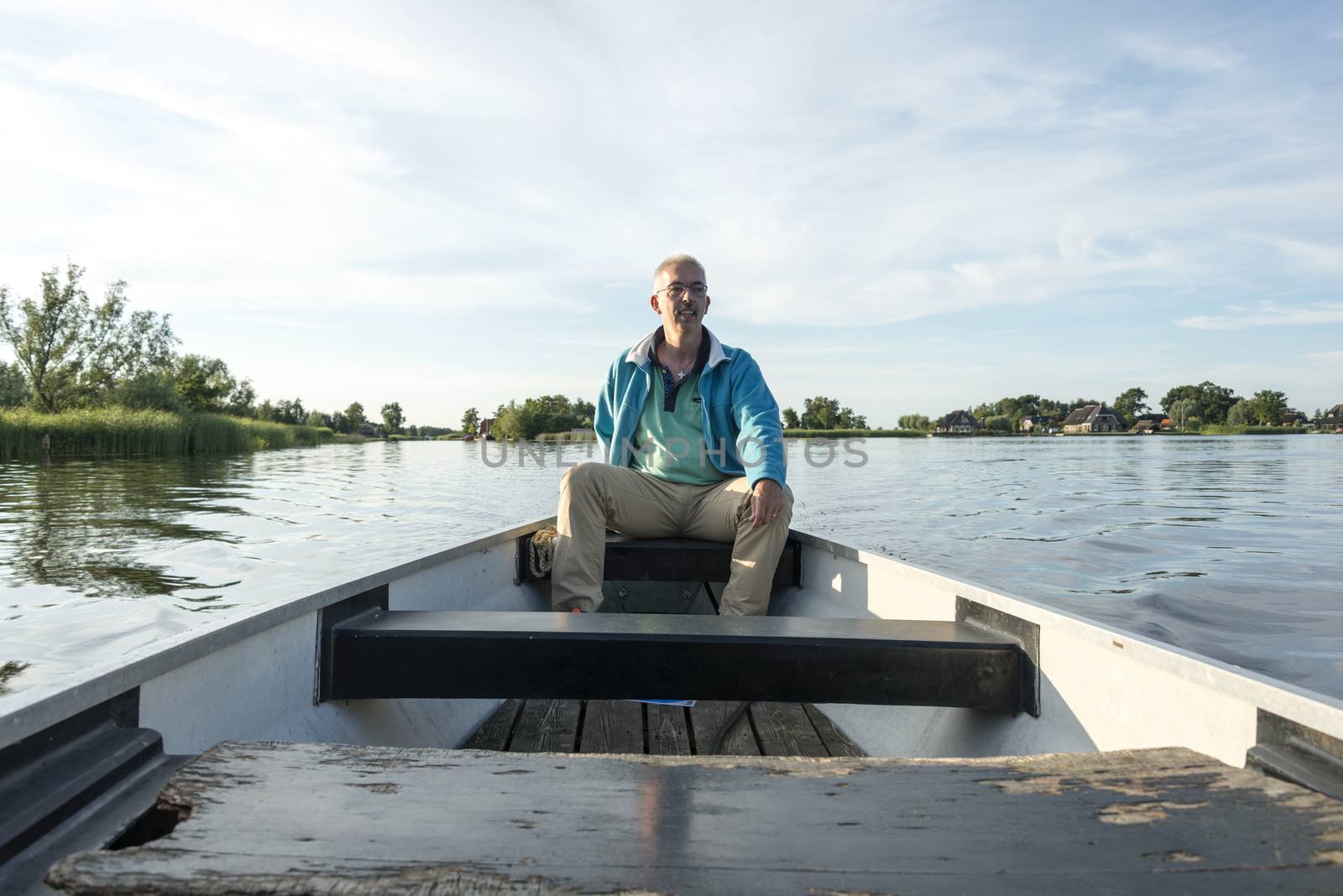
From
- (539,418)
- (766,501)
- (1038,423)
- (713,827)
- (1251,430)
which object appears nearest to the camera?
(713,827)

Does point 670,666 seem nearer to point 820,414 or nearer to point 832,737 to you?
point 832,737

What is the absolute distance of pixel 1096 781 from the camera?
93 centimetres

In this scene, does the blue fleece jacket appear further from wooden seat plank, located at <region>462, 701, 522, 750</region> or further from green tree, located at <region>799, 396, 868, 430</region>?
green tree, located at <region>799, 396, 868, 430</region>

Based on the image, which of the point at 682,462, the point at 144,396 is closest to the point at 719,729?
the point at 682,462

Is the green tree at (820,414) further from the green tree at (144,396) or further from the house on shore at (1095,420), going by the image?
the green tree at (144,396)

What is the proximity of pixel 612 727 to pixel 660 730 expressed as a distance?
0.14 m

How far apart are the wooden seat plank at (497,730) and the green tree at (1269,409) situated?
115m

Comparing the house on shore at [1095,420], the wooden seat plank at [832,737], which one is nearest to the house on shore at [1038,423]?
the house on shore at [1095,420]

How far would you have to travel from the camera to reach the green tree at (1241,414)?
3751 inches

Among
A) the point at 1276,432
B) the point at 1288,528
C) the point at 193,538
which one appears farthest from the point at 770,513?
the point at 1276,432

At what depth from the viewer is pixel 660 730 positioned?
2213 millimetres

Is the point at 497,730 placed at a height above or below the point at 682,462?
below

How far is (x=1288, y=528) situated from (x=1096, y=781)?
32.9ft

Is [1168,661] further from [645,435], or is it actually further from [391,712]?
[645,435]
